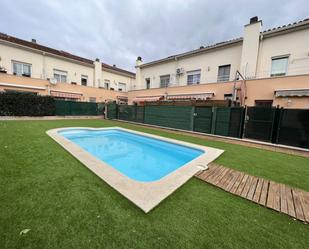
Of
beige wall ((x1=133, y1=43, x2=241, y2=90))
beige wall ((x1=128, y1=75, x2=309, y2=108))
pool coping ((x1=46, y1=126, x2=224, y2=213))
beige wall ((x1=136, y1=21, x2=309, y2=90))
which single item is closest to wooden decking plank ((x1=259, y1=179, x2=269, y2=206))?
pool coping ((x1=46, y1=126, x2=224, y2=213))

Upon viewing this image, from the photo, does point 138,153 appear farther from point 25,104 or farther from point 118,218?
point 25,104

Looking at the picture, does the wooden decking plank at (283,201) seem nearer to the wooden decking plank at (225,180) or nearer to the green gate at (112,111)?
the wooden decking plank at (225,180)

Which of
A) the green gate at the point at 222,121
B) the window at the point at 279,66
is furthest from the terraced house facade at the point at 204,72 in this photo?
the green gate at the point at 222,121

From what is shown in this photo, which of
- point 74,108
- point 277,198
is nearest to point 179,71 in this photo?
point 74,108

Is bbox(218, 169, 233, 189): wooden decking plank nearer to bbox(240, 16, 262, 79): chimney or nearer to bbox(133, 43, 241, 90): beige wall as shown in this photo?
bbox(240, 16, 262, 79): chimney

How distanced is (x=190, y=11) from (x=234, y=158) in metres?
16.9

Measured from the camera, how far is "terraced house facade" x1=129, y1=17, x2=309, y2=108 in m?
13.8

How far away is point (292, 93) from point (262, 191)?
13.3 meters

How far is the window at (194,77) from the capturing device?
74.7 ft

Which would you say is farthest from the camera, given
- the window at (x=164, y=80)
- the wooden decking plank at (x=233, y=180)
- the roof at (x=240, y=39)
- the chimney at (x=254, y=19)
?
the window at (x=164, y=80)

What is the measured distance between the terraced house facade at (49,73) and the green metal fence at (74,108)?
262 centimetres

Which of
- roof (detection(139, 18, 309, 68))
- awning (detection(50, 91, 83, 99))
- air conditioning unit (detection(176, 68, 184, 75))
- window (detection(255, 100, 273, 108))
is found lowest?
window (detection(255, 100, 273, 108))

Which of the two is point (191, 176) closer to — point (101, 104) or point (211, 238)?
point (211, 238)

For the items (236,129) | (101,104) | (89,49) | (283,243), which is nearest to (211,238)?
(283,243)
